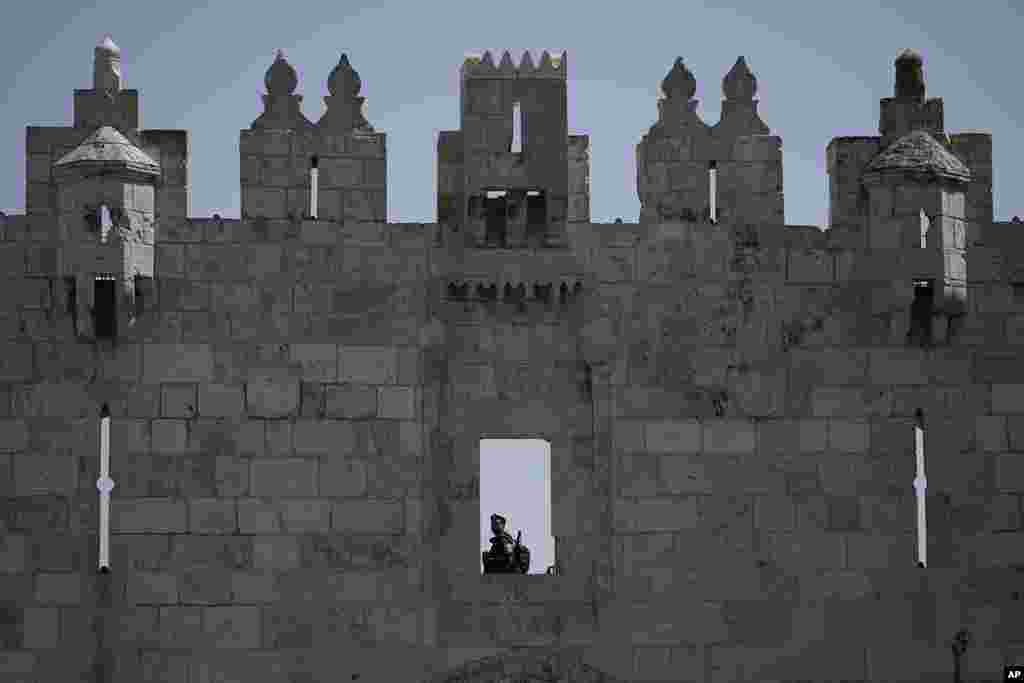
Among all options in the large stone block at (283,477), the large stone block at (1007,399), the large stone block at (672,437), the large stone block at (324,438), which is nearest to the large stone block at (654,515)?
the large stone block at (672,437)

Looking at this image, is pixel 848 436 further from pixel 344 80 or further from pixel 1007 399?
pixel 344 80

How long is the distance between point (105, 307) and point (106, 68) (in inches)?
117

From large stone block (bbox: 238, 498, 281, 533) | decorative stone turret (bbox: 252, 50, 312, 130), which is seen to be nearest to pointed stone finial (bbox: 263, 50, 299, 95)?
decorative stone turret (bbox: 252, 50, 312, 130)

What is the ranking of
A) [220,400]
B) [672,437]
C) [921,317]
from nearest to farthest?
[220,400] < [672,437] < [921,317]

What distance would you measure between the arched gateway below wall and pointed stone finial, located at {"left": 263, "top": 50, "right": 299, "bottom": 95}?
24.1 ft

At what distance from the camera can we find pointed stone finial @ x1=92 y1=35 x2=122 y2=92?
34.5 m

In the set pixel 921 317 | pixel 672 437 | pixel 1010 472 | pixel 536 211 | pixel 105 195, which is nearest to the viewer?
pixel 105 195

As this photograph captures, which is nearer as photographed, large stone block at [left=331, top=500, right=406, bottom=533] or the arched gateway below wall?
the arched gateway below wall

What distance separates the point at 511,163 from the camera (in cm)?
3456

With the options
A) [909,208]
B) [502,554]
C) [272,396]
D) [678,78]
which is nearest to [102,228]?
[272,396]

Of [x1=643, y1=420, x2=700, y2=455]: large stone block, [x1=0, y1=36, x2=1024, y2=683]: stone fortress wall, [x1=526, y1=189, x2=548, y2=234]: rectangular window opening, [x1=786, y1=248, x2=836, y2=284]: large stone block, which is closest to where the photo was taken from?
[x1=0, y1=36, x2=1024, y2=683]: stone fortress wall

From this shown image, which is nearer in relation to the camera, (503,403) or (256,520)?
(256,520)

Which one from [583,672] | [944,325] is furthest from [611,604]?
[944,325]

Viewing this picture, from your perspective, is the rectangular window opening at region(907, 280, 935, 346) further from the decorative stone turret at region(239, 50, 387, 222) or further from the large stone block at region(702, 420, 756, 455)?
the decorative stone turret at region(239, 50, 387, 222)
